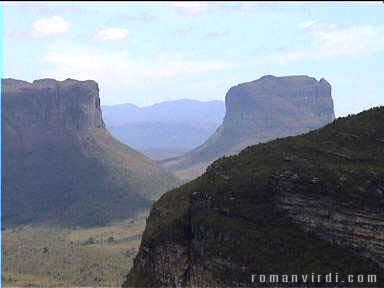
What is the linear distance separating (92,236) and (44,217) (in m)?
31.2

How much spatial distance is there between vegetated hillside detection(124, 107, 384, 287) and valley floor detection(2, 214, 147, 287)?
50.4m

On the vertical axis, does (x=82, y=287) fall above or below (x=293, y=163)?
below

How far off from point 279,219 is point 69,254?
8922cm

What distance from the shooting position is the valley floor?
108 metres

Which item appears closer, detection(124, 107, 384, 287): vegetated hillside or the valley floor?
detection(124, 107, 384, 287): vegetated hillside

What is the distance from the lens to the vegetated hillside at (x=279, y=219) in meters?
47.9

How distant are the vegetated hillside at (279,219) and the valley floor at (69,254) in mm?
50409

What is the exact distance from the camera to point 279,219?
5075 centimetres

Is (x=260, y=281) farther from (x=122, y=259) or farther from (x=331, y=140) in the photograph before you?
(x=122, y=259)

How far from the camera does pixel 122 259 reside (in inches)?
4946

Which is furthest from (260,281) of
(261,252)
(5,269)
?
(5,269)

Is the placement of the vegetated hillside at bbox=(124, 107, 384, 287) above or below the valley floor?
above

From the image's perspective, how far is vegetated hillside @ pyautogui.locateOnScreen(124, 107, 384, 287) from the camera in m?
47.9

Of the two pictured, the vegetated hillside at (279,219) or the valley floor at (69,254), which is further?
the valley floor at (69,254)
